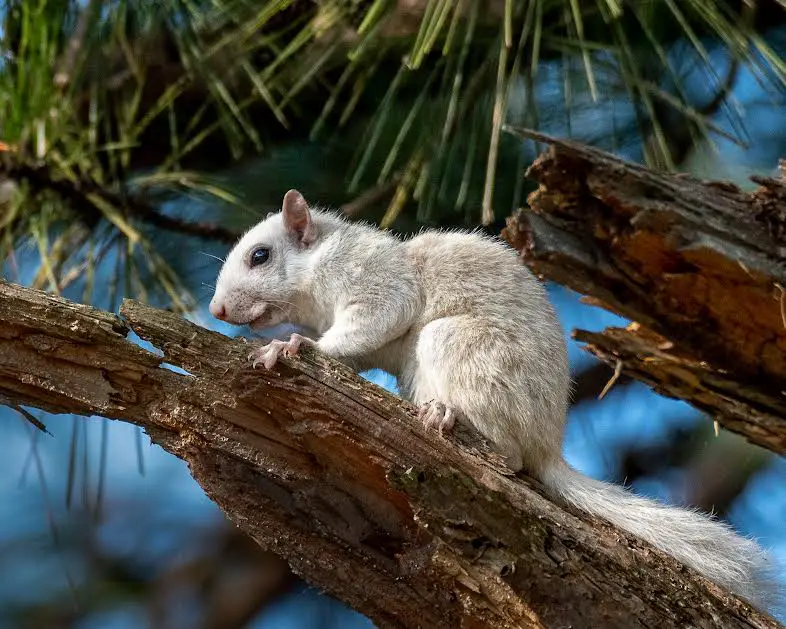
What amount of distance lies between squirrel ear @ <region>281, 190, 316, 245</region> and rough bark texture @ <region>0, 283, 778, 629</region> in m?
0.70

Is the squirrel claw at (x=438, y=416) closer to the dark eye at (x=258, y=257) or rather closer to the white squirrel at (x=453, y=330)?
the white squirrel at (x=453, y=330)

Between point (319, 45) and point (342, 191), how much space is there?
16.8 inches

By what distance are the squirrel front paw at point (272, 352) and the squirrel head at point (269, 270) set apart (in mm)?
556

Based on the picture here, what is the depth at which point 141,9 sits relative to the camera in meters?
2.71

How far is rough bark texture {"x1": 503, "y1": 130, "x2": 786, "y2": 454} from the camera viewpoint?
1781mm

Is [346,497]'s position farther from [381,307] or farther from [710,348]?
[710,348]

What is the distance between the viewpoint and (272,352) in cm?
168

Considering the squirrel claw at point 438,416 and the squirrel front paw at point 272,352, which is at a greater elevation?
the squirrel front paw at point 272,352

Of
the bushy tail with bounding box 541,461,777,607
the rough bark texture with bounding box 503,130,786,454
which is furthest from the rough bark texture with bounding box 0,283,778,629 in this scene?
the rough bark texture with bounding box 503,130,786,454

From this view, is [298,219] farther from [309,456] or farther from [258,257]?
[309,456]

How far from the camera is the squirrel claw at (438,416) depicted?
181cm

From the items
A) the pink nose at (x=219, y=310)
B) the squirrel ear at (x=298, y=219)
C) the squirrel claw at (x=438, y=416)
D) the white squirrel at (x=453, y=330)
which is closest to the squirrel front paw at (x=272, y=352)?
the white squirrel at (x=453, y=330)

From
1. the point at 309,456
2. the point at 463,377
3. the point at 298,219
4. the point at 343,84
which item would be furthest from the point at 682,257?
the point at 343,84

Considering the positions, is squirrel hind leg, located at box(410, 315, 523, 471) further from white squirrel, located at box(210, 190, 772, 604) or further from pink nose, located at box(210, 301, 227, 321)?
pink nose, located at box(210, 301, 227, 321)
